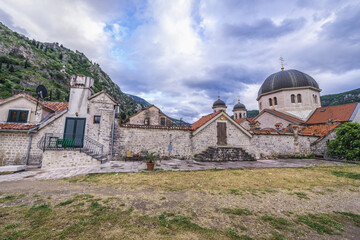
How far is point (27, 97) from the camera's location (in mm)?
12695

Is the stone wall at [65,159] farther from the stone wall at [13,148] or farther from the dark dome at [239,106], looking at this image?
the dark dome at [239,106]

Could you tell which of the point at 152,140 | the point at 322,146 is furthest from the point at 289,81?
the point at 152,140

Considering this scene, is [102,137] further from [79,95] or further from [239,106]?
[239,106]

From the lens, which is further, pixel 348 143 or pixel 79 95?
pixel 348 143

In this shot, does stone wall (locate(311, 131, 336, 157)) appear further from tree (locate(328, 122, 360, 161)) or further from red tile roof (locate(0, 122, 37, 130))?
red tile roof (locate(0, 122, 37, 130))

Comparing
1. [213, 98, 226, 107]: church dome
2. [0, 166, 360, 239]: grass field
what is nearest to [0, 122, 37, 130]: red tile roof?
[0, 166, 360, 239]: grass field

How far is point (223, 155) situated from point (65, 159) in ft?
45.4

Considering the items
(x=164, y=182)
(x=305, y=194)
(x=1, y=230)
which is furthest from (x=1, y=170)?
(x=305, y=194)

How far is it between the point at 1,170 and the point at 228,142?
18339 millimetres

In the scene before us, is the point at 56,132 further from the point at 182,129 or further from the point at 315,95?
the point at 315,95

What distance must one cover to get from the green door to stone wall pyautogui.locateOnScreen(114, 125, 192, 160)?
303cm

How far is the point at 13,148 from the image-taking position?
1130 cm

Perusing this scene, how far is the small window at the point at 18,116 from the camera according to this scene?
1249 cm

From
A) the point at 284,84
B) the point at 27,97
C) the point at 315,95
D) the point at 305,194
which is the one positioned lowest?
the point at 305,194
